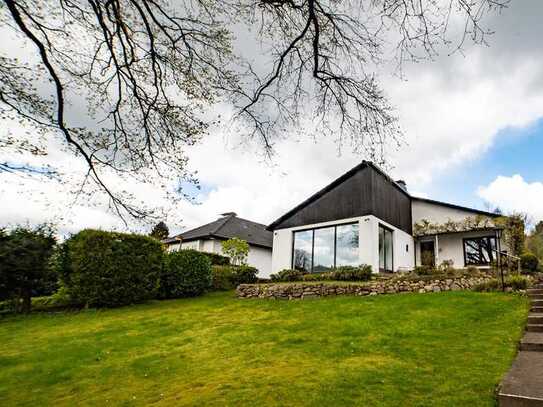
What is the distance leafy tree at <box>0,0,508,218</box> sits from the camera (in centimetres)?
418

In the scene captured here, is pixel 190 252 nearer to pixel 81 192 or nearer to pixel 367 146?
pixel 81 192

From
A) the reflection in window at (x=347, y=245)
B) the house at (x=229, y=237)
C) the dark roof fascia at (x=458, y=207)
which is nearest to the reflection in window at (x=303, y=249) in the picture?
the reflection in window at (x=347, y=245)

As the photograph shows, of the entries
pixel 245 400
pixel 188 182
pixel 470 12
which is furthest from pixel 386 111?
pixel 245 400

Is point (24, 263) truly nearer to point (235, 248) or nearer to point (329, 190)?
point (235, 248)

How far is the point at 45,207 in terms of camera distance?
4418 millimetres

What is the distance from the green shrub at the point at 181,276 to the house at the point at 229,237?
932cm

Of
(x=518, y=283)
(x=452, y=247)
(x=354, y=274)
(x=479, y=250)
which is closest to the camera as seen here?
(x=518, y=283)

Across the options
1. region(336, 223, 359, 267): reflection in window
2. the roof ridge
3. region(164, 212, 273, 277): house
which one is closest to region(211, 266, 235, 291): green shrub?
region(336, 223, 359, 267): reflection in window

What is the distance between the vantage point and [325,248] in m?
17.8

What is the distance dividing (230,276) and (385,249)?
8.26 metres

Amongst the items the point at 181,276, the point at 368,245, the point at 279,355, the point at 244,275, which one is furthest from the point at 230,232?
the point at 279,355

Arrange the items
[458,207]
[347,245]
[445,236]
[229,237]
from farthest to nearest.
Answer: [229,237] < [445,236] < [458,207] < [347,245]

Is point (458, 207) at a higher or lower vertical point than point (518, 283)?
higher

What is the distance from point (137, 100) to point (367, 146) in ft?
11.9
